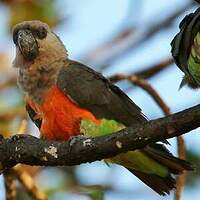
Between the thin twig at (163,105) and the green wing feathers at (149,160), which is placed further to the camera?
the thin twig at (163,105)

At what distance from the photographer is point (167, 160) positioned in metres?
4.03

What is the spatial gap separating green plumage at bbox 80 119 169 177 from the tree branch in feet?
1.98

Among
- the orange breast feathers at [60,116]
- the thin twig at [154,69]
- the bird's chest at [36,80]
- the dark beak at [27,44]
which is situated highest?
the thin twig at [154,69]

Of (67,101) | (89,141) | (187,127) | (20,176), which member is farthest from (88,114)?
(187,127)

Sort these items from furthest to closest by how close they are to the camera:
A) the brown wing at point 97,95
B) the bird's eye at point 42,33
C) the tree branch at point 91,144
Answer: the bird's eye at point 42,33
the brown wing at point 97,95
the tree branch at point 91,144

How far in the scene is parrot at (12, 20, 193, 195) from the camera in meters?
4.16

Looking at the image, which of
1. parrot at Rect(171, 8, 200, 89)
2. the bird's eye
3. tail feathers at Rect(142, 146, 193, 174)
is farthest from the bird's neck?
parrot at Rect(171, 8, 200, 89)

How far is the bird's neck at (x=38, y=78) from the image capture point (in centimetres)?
448

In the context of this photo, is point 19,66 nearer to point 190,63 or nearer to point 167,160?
point 167,160

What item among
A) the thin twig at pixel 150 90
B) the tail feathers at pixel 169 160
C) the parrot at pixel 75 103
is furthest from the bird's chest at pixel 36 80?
the tail feathers at pixel 169 160

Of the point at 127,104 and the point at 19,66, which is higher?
the point at 19,66

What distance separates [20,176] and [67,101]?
59 centimetres

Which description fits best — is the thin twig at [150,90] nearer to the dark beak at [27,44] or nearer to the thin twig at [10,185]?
the dark beak at [27,44]

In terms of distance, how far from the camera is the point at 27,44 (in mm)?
4703
